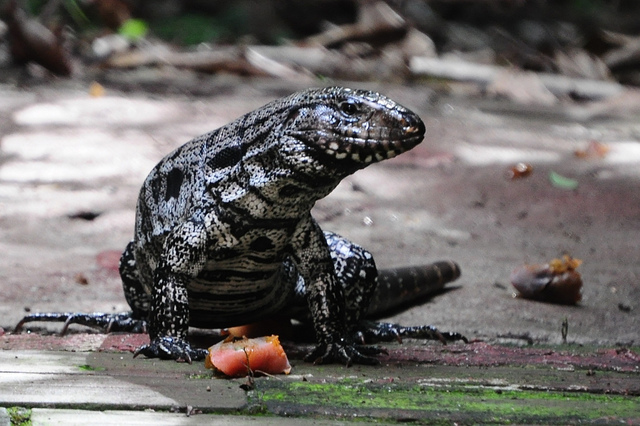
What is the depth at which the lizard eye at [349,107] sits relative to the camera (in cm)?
427

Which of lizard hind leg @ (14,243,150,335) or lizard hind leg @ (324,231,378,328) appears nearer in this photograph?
lizard hind leg @ (14,243,150,335)

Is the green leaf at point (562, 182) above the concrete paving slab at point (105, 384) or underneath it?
above

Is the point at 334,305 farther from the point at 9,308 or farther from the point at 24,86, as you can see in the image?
the point at 24,86

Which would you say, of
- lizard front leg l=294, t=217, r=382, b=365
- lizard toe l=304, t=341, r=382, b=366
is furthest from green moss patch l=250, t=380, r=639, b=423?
lizard front leg l=294, t=217, r=382, b=365

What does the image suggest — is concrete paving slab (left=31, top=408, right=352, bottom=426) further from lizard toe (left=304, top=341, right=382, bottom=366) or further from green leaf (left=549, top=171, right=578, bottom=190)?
green leaf (left=549, top=171, right=578, bottom=190)

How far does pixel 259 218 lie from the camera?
4.54 metres

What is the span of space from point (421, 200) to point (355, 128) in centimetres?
516

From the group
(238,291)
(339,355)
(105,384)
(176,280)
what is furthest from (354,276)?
(105,384)

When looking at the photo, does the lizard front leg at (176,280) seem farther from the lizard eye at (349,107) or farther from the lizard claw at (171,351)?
the lizard eye at (349,107)

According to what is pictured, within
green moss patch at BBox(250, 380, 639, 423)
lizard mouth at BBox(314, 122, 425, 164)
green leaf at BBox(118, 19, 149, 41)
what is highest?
green leaf at BBox(118, 19, 149, 41)

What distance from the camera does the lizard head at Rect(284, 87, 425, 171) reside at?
165 inches

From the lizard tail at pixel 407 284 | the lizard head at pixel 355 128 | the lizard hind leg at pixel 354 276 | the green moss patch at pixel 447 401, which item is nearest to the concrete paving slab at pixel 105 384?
the green moss patch at pixel 447 401

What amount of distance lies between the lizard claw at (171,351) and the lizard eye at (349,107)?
1.26 meters

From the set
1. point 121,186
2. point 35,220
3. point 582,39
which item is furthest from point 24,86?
point 582,39
